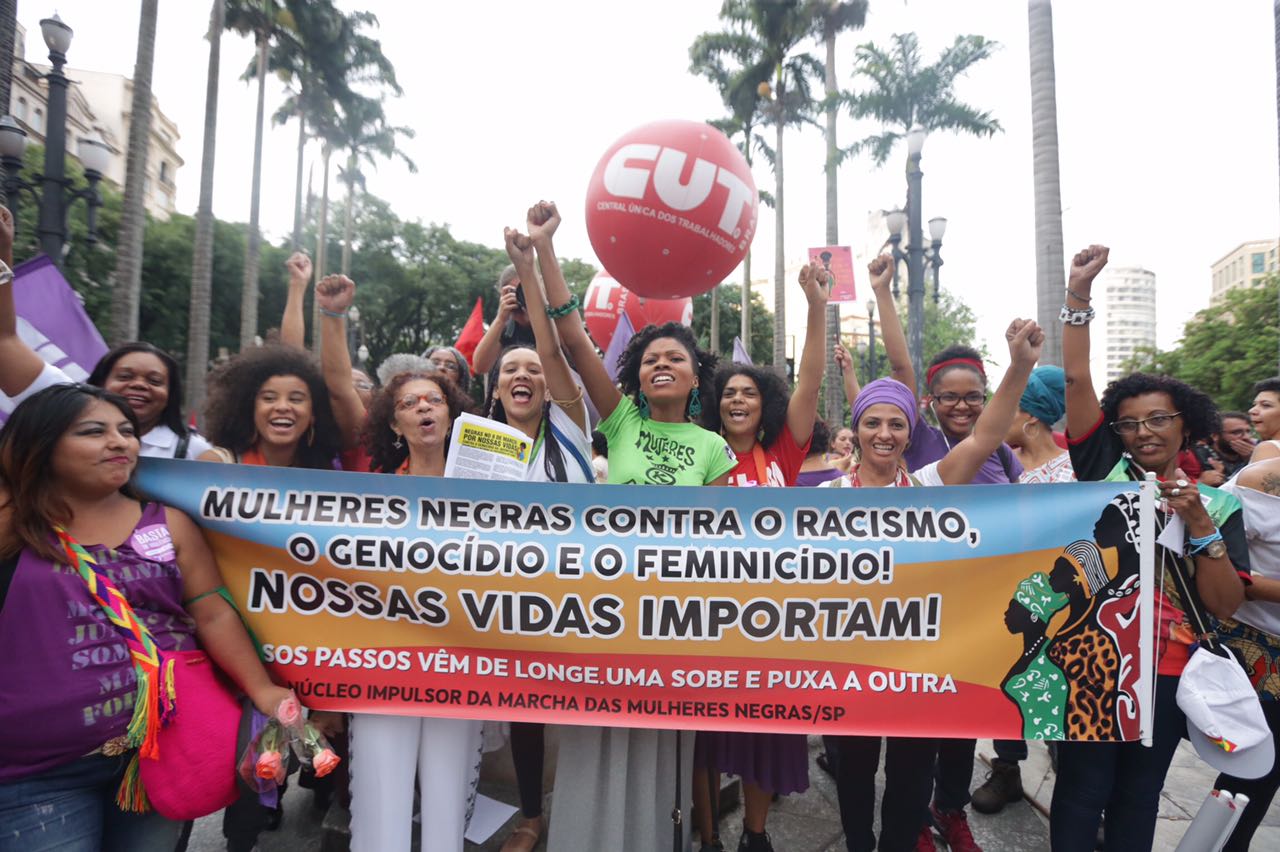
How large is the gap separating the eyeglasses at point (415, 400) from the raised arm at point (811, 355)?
1.54 meters

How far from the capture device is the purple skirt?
2.61 meters

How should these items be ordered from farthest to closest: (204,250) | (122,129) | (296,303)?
(122,129)
(204,250)
(296,303)

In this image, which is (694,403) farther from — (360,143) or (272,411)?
(360,143)

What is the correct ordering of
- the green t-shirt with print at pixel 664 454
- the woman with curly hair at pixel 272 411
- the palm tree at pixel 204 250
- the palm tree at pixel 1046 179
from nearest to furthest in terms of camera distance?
the green t-shirt with print at pixel 664 454 < the woman with curly hair at pixel 272 411 < the palm tree at pixel 1046 179 < the palm tree at pixel 204 250

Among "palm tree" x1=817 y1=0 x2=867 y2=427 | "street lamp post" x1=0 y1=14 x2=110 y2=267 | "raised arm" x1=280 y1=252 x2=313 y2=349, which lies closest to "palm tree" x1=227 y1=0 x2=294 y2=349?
"street lamp post" x1=0 y1=14 x2=110 y2=267

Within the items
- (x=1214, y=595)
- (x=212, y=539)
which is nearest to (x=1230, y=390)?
(x=1214, y=595)

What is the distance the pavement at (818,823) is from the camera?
9.77ft

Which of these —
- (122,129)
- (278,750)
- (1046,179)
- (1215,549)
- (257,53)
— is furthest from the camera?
(122,129)

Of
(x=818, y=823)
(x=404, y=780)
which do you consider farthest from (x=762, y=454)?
(x=404, y=780)

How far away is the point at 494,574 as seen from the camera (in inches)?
92.4

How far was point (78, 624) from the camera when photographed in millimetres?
1778

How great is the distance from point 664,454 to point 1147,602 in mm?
1767

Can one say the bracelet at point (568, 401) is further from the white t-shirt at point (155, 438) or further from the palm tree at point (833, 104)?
the palm tree at point (833, 104)

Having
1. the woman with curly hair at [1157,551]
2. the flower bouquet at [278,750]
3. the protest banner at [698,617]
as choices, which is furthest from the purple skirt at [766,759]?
the flower bouquet at [278,750]
